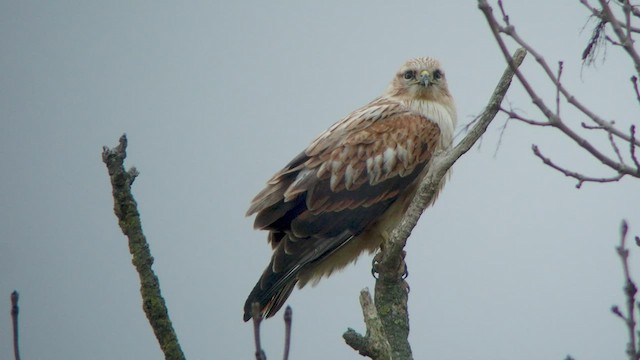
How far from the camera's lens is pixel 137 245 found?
5.72 metres

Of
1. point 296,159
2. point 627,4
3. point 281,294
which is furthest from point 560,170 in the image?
point 296,159

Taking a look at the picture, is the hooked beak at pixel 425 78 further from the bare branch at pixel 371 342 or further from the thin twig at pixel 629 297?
the thin twig at pixel 629 297

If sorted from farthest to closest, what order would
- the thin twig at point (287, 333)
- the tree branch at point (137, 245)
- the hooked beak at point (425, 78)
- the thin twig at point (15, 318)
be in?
the hooked beak at point (425, 78)
the tree branch at point (137, 245)
the thin twig at point (15, 318)
the thin twig at point (287, 333)

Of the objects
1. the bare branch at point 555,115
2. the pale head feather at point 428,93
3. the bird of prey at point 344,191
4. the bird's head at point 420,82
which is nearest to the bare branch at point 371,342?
the bare branch at point 555,115

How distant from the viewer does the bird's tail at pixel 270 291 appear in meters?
8.52

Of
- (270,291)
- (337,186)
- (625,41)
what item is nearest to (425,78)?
(337,186)

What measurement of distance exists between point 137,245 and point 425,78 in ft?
16.8

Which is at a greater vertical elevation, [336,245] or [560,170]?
[336,245]

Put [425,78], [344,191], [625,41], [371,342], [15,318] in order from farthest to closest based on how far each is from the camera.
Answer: [425,78] < [344,191] < [371,342] < [625,41] < [15,318]

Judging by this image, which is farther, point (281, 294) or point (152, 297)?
point (281, 294)

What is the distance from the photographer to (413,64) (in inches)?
422

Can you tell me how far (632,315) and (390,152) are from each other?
5.49 meters

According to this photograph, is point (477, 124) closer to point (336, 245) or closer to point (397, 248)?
point (397, 248)

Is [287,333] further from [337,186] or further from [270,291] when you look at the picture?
[337,186]
